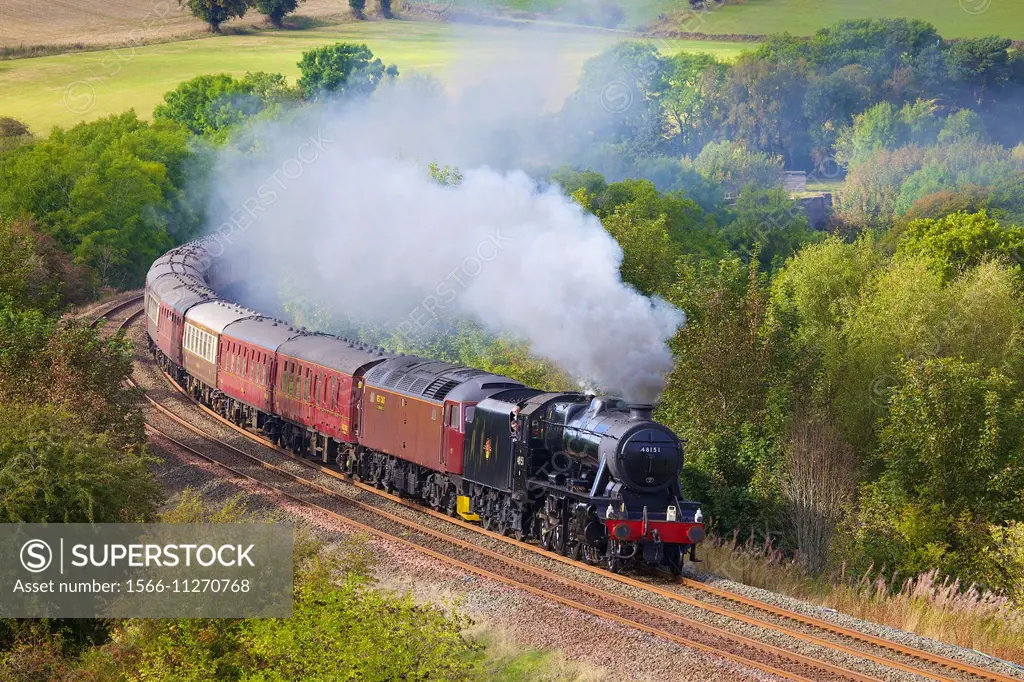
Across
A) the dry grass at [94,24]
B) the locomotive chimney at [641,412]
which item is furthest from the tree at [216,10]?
the locomotive chimney at [641,412]

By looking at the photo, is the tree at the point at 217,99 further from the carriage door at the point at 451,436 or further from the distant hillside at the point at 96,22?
the carriage door at the point at 451,436

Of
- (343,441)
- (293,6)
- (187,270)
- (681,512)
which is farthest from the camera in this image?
(293,6)

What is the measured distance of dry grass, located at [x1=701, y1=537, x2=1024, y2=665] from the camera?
2022 centimetres

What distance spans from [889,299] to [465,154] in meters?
35.5

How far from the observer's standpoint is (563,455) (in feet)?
77.3

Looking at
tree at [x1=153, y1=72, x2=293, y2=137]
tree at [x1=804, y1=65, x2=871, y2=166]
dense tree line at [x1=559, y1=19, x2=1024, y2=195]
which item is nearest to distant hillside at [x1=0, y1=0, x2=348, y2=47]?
tree at [x1=153, y1=72, x2=293, y2=137]

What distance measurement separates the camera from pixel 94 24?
111250 millimetres

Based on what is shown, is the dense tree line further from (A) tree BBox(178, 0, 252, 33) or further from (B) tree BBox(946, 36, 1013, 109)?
(A) tree BBox(178, 0, 252, 33)

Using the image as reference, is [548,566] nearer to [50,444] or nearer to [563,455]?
[563,455]

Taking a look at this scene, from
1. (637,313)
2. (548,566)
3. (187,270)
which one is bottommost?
(187,270)

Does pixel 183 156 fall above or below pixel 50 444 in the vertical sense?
below

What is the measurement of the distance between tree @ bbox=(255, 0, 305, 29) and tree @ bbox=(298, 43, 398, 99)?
5.47 meters

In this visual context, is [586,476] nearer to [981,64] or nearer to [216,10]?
[216,10]

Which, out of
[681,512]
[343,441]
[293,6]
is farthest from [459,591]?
[293,6]
